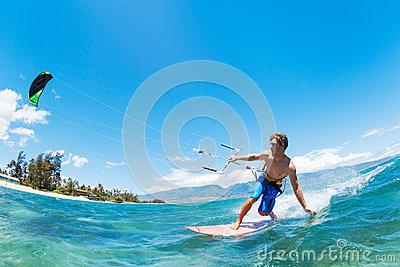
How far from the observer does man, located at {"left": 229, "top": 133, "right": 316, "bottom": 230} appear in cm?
721

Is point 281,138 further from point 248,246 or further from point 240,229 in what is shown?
A: point 248,246

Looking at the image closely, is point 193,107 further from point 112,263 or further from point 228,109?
point 112,263

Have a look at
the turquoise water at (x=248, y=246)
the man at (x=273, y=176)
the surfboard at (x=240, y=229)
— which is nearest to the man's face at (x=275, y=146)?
the man at (x=273, y=176)

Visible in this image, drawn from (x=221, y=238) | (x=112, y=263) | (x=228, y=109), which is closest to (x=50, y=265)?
(x=112, y=263)

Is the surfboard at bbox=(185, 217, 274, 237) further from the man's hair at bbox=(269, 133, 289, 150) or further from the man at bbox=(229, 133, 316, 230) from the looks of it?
the man's hair at bbox=(269, 133, 289, 150)

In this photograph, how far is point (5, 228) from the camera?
24.3 ft

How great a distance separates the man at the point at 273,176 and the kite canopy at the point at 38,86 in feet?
34.8

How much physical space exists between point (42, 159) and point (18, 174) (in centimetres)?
1020

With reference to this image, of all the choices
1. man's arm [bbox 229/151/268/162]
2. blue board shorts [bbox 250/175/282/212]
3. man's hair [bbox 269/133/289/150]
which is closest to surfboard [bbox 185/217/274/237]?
blue board shorts [bbox 250/175/282/212]

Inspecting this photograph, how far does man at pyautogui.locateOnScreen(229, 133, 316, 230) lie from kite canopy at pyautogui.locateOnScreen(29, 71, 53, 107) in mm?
10620

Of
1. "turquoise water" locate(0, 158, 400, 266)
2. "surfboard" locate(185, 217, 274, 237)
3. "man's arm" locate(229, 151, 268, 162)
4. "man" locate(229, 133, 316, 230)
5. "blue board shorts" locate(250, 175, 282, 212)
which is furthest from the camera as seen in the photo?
"blue board shorts" locate(250, 175, 282, 212)

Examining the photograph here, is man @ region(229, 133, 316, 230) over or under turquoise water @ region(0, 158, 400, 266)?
over

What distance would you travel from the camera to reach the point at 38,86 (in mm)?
14039

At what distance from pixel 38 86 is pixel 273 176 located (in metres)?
12.0
